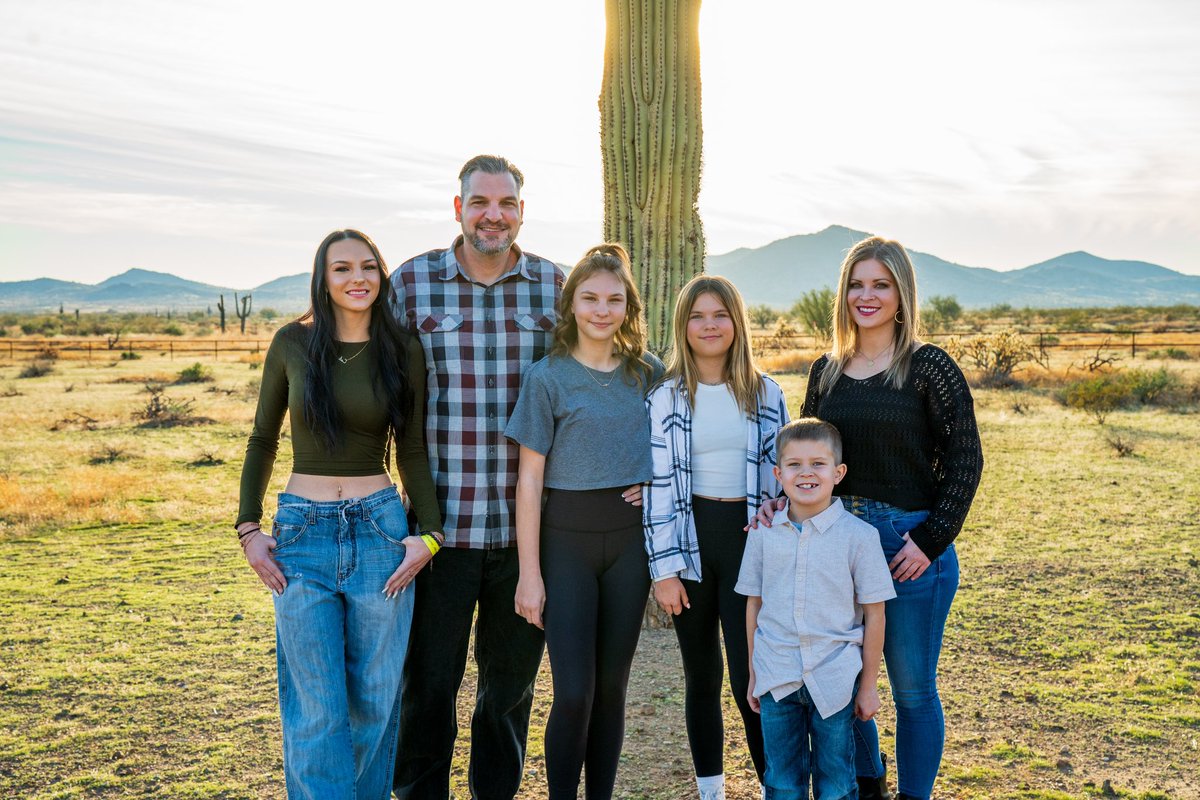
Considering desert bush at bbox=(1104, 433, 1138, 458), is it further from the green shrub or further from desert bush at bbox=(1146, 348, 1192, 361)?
→ desert bush at bbox=(1146, 348, 1192, 361)

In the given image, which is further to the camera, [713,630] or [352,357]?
[713,630]

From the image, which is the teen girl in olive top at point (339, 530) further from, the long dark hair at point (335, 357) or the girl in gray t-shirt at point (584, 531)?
the girl in gray t-shirt at point (584, 531)

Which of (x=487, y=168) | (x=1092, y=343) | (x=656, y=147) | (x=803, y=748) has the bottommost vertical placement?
(x=803, y=748)

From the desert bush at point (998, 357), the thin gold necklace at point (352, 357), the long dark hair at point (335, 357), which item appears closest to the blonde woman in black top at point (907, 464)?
the long dark hair at point (335, 357)

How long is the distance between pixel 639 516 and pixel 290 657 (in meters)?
1.20

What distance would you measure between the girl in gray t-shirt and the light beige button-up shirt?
1.56ft

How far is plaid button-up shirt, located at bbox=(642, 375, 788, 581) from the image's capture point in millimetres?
3088

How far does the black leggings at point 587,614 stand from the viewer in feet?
10.0

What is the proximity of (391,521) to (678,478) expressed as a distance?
37.8 inches

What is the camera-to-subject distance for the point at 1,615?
6078 millimetres

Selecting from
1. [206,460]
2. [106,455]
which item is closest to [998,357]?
[206,460]

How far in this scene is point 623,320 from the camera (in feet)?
10.7

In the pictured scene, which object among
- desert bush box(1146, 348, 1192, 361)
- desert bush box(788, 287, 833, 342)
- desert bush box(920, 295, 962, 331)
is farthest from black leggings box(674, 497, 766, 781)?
desert bush box(920, 295, 962, 331)

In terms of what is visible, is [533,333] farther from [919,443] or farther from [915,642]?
[915,642]
